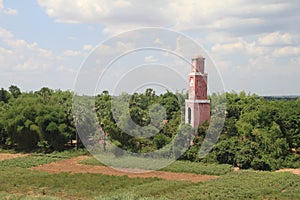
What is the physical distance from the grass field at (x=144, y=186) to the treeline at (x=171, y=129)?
2470mm

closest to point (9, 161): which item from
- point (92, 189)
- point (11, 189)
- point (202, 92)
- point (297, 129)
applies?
point (11, 189)

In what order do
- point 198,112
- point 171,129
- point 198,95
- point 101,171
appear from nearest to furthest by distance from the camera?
point 101,171 → point 171,129 → point 198,112 → point 198,95

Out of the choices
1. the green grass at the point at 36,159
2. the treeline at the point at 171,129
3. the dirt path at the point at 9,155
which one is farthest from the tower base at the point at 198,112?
the dirt path at the point at 9,155

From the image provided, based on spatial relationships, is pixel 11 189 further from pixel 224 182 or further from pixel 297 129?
pixel 297 129

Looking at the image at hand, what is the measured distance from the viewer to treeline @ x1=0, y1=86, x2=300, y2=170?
78.3 feet

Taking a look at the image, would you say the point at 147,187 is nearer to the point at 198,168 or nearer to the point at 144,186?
the point at 144,186

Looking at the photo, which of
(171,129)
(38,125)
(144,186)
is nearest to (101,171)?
(144,186)

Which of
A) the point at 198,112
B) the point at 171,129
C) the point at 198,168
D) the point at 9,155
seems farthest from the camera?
the point at 9,155

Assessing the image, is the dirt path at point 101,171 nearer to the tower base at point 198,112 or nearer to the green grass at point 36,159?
the green grass at point 36,159

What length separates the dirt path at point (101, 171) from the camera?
69.4 ft

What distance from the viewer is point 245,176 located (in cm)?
2031

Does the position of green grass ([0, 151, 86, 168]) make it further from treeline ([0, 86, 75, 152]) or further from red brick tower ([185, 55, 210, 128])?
red brick tower ([185, 55, 210, 128])

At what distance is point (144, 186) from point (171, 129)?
745 cm

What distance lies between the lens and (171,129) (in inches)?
995
